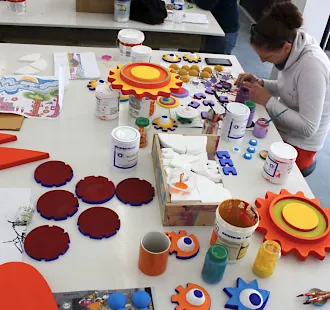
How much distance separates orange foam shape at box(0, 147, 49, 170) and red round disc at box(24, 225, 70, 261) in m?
0.27

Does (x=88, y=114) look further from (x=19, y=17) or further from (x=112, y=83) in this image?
(x=19, y=17)

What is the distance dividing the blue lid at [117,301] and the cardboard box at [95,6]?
186 centimetres

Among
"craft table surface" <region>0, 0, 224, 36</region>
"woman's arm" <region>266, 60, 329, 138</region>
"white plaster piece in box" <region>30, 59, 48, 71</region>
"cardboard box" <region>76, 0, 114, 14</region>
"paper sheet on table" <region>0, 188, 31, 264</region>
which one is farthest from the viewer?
"cardboard box" <region>76, 0, 114, 14</region>

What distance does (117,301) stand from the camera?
0.83 meters

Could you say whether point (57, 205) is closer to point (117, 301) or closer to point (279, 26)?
point (117, 301)

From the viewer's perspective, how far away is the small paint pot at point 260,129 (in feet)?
4.66

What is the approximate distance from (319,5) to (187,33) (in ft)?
4.45

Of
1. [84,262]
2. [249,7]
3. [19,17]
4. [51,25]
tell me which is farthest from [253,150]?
[249,7]

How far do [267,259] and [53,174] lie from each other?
62 centimetres

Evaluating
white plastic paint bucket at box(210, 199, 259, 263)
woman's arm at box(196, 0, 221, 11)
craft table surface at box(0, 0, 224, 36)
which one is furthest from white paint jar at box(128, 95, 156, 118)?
woman's arm at box(196, 0, 221, 11)

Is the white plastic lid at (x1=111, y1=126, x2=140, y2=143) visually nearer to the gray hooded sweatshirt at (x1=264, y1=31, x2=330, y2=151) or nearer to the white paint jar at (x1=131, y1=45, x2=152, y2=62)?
the white paint jar at (x1=131, y1=45, x2=152, y2=62)

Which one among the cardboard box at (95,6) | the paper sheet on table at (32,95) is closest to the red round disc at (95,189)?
the paper sheet on table at (32,95)

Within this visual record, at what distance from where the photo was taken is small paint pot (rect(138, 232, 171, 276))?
87 centimetres

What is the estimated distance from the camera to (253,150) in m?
1.35
